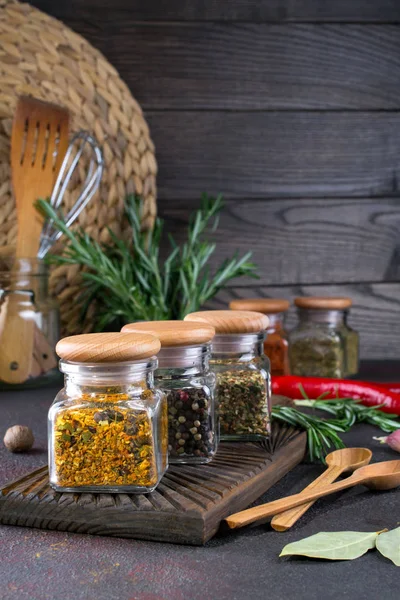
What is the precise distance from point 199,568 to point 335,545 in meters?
0.10

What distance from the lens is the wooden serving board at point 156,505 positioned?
1.98 ft

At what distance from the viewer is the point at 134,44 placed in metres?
1.56

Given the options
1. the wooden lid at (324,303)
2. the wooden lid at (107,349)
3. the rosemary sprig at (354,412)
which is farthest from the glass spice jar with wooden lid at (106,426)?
the wooden lid at (324,303)

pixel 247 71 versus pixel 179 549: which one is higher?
pixel 247 71

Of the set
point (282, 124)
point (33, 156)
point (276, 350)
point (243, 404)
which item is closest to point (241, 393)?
point (243, 404)

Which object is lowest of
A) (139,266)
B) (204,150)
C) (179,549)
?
(179,549)

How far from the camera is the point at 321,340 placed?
1.29 metres

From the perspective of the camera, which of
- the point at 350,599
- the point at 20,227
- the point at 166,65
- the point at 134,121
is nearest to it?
the point at 350,599

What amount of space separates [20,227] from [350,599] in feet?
3.14

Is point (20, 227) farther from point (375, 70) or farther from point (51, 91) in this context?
point (375, 70)

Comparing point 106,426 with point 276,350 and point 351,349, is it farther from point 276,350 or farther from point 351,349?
point 351,349

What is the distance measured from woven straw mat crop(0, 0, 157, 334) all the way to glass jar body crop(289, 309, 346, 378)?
14.0 inches

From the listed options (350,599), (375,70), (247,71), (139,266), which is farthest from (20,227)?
(350,599)

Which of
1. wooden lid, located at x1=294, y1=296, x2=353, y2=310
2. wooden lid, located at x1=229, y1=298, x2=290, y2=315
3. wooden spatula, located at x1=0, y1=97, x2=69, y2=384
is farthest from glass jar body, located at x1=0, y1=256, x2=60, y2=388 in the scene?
wooden lid, located at x1=294, y1=296, x2=353, y2=310
